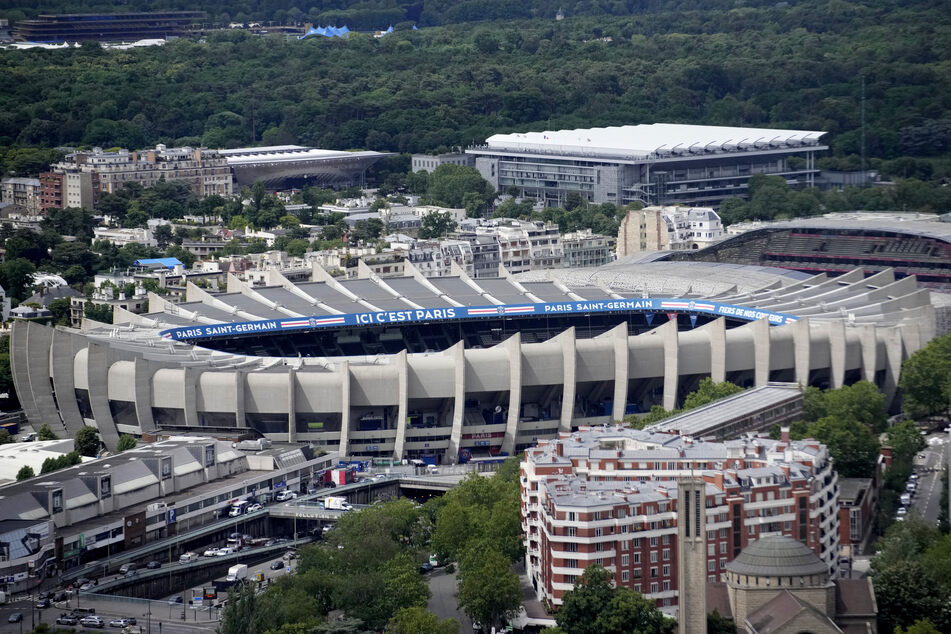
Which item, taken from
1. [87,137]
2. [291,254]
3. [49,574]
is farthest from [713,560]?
[87,137]

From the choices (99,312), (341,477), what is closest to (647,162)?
(99,312)

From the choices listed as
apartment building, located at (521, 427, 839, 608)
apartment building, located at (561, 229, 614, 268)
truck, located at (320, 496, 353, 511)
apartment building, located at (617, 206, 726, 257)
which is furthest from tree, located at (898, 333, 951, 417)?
apartment building, located at (561, 229, 614, 268)

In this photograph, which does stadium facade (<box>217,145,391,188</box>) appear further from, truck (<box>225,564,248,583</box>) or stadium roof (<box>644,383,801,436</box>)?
truck (<box>225,564,248,583</box>)

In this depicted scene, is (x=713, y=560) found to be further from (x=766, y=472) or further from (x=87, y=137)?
(x=87, y=137)

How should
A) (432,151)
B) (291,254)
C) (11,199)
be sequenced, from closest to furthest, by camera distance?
(291,254) < (11,199) < (432,151)

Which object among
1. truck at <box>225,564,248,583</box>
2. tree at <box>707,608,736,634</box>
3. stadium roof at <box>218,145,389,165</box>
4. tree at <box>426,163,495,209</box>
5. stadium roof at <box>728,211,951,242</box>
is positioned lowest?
truck at <box>225,564,248,583</box>

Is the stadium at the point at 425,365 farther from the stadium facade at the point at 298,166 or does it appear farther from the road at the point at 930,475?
the stadium facade at the point at 298,166
